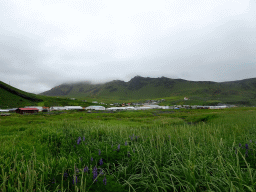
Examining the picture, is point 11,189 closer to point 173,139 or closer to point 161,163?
point 161,163

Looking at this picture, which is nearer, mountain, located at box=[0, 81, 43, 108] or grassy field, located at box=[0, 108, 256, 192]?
grassy field, located at box=[0, 108, 256, 192]

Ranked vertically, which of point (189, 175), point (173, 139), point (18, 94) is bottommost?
point (173, 139)

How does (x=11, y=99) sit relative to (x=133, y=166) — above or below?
above

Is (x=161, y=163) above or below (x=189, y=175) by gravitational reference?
below

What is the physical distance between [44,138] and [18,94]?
18138 cm

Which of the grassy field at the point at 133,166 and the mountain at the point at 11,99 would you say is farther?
the mountain at the point at 11,99

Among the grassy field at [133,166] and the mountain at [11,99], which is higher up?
the mountain at [11,99]

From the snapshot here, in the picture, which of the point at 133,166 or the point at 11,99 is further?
the point at 11,99

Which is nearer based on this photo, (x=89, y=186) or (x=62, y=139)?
A: (x=89, y=186)

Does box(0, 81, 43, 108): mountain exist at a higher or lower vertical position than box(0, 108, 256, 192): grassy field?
higher

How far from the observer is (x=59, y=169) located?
10.3 feet

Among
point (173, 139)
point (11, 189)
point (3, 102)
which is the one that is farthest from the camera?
point (3, 102)

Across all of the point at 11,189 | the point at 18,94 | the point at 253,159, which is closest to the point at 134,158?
the point at 11,189

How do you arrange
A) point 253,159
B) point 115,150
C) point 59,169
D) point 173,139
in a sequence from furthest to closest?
point 173,139, point 115,150, point 253,159, point 59,169
